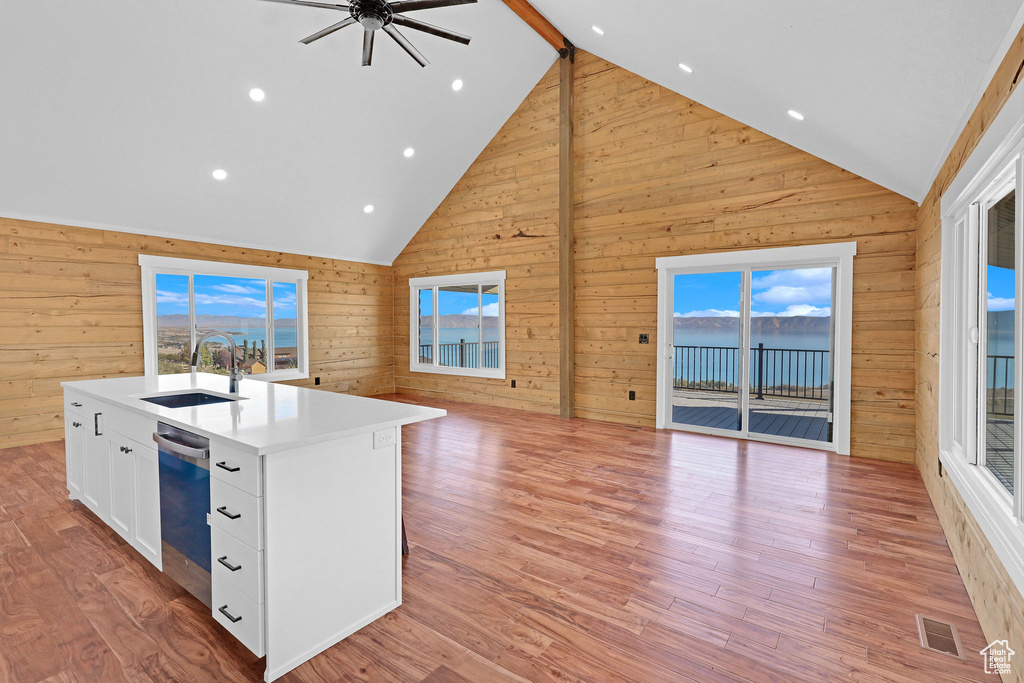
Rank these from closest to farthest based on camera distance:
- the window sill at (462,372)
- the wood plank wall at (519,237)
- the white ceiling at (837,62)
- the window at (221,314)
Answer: the white ceiling at (837,62) → the window at (221,314) → the wood plank wall at (519,237) → the window sill at (462,372)

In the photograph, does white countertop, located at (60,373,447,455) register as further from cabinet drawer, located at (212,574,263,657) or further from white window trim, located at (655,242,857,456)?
white window trim, located at (655,242,857,456)

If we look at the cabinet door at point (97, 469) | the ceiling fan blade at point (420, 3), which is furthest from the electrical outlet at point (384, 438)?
the ceiling fan blade at point (420, 3)

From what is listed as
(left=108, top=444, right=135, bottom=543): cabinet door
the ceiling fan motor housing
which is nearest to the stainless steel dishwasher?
(left=108, top=444, right=135, bottom=543): cabinet door

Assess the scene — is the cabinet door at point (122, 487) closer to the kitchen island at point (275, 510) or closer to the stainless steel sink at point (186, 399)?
the kitchen island at point (275, 510)

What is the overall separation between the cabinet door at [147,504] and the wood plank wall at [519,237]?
15.4ft

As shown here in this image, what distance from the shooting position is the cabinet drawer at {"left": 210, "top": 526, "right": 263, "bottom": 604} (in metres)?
1.70

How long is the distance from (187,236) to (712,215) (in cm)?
610

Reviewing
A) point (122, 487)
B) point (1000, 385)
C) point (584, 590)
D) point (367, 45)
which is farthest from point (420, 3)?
point (1000, 385)

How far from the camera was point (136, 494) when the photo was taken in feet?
8.14

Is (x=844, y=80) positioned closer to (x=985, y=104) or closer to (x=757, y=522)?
(x=985, y=104)

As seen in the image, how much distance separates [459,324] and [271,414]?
18.0ft

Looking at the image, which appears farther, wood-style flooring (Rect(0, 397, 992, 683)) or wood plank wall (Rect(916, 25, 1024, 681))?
wood-style flooring (Rect(0, 397, 992, 683))

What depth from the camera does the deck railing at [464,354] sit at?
722 centimetres

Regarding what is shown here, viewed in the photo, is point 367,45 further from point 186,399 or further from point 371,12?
point 186,399
